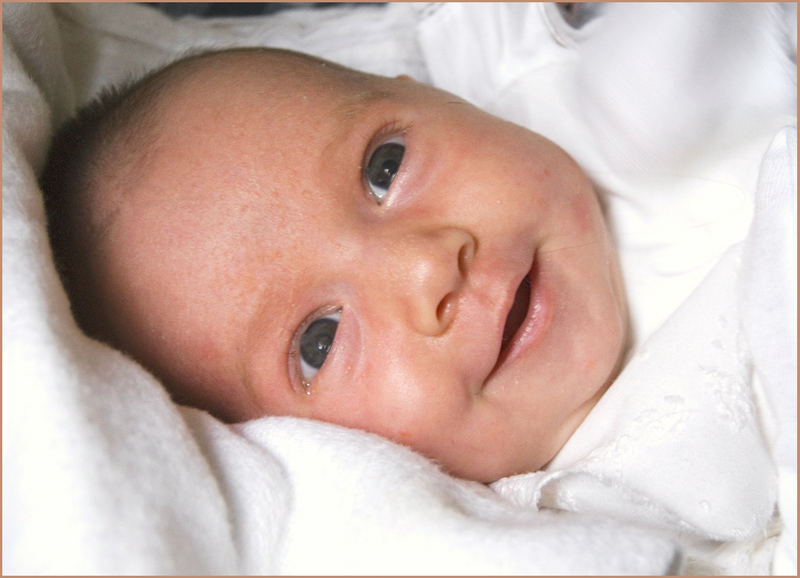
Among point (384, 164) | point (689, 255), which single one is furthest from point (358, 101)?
point (689, 255)

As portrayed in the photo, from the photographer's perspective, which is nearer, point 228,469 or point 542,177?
point 228,469

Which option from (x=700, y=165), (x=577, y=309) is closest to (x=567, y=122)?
(x=700, y=165)

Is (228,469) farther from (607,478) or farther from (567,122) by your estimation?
(567,122)

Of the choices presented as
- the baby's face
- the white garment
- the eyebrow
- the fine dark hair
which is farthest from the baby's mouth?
the fine dark hair

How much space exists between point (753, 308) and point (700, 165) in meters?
0.27

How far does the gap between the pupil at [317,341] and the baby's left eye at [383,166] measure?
0.16 m

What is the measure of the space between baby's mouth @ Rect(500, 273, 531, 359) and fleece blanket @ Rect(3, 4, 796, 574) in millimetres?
153

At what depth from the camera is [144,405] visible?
71cm

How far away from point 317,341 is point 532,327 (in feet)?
0.83

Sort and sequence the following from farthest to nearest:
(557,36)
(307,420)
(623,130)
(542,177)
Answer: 1. (557,36)
2. (623,130)
3. (542,177)
4. (307,420)

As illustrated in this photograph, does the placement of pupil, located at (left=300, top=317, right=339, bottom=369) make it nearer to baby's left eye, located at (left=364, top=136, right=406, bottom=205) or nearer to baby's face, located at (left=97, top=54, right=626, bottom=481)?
baby's face, located at (left=97, top=54, right=626, bottom=481)

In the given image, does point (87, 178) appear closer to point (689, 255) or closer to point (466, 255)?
point (466, 255)

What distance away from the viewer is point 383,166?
998mm

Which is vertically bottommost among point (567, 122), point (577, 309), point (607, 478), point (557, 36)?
point (607, 478)
